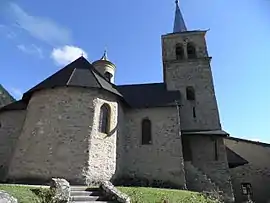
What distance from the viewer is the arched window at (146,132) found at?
53.6 feet

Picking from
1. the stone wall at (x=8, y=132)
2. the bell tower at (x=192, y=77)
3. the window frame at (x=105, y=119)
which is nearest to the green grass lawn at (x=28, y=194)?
the window frame at (x=105, y=119)

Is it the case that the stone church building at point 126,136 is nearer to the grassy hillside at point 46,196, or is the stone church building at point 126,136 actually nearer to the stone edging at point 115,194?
the stone edging at point 115,194

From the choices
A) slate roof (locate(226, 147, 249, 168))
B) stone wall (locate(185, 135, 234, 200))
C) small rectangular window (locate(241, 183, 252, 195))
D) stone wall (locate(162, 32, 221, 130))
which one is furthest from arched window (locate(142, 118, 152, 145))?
small rectangular window (locate(241, 183, 252, 195))

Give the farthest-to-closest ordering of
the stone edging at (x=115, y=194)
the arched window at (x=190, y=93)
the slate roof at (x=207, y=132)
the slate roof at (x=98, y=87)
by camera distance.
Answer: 1. the arched window at (x=190, y=93)
2. the slate roof at (x=207, y=132)
3. the slate roof at (x=98, y=87)
4. the stone edging at (x=115, y=194)

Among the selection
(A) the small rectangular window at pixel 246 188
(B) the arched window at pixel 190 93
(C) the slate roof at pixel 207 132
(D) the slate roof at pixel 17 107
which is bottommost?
(A) the small rectangular window at pixel 246 188

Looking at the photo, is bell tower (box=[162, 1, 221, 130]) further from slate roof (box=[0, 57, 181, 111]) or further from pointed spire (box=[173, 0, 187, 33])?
pointed spire (box=[173, 0, 187, 33])

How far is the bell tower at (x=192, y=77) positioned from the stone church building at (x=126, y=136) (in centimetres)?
8

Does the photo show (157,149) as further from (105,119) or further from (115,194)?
(115,194)

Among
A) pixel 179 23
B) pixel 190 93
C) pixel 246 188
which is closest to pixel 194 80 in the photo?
pixel 190 93

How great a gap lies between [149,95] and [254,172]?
1123cm

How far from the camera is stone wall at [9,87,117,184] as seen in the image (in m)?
12.5

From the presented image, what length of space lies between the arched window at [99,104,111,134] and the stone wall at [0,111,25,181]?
6648 mm

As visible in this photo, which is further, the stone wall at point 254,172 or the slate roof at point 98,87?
the stone wall at point 254,172

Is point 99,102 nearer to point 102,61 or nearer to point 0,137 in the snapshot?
point 0,137
